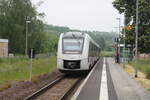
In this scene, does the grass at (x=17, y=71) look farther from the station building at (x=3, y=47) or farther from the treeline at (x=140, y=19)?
the station building at (x=3, y=47)

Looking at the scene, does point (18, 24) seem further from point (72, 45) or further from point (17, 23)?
point (72, 45)

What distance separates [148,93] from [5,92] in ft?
20.6

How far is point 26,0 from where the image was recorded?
72.7 m

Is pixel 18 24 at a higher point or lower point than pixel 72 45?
higher

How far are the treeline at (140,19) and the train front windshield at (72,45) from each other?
1829 centimetres

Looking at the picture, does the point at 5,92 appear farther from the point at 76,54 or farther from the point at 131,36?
the point at 131,36

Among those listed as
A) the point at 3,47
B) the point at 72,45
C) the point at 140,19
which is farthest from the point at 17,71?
the point at 3,47

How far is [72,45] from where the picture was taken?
23.5m

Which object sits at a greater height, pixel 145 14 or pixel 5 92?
pixel 145 14

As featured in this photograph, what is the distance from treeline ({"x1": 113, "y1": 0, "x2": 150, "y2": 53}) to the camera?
40875mm

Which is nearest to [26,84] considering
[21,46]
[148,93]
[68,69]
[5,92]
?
[5,92]

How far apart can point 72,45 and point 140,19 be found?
2043cm

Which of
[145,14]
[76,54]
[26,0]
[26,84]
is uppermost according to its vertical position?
[26,0]

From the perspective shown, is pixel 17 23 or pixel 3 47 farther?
pixel 17 23
